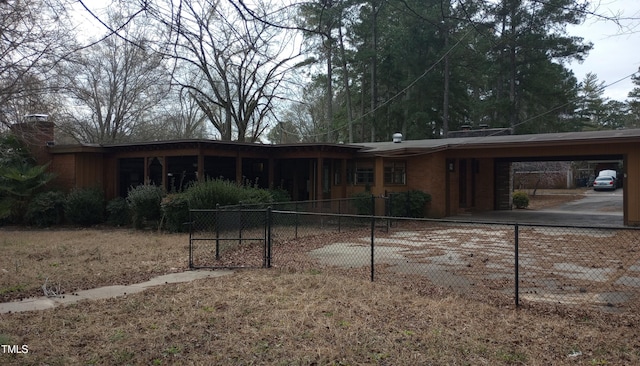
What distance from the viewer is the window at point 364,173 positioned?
19.4 metres

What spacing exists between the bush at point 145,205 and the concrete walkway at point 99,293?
26.8ft

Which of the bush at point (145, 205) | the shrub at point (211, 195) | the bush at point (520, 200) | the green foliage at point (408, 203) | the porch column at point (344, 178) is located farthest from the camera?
the bush at point (520, 200)

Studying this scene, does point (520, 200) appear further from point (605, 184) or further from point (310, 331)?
point (310, 331)

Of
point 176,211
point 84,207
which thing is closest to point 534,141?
point 176,211

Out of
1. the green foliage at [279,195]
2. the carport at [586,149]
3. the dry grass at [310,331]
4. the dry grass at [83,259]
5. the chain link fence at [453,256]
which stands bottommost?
the dry grass at [83,259]

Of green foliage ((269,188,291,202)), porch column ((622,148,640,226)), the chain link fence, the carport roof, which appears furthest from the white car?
green foliage ((269,188,291,202))

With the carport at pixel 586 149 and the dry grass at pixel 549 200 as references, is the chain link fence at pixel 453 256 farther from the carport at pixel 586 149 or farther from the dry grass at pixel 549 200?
the dry grass at pixel 549 200

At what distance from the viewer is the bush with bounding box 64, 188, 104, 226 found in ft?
56.4

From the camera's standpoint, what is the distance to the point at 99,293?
21.9 feet

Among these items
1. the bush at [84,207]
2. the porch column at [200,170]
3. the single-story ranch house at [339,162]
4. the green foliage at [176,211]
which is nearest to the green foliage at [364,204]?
the single-story ranch house at [339,162]

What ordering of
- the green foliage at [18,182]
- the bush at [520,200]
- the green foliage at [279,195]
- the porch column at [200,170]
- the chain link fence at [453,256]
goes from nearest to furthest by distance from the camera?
the chain link fence at [453,256] → the porch column at [200,170] → the green foliage at [18,182] → the green foliage at [279,195] → the bush at [520,200]

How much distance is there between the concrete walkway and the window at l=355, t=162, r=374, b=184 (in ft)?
38.8

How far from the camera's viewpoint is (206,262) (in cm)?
916

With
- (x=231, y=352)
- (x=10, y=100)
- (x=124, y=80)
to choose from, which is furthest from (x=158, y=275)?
(x=124, y=80)
